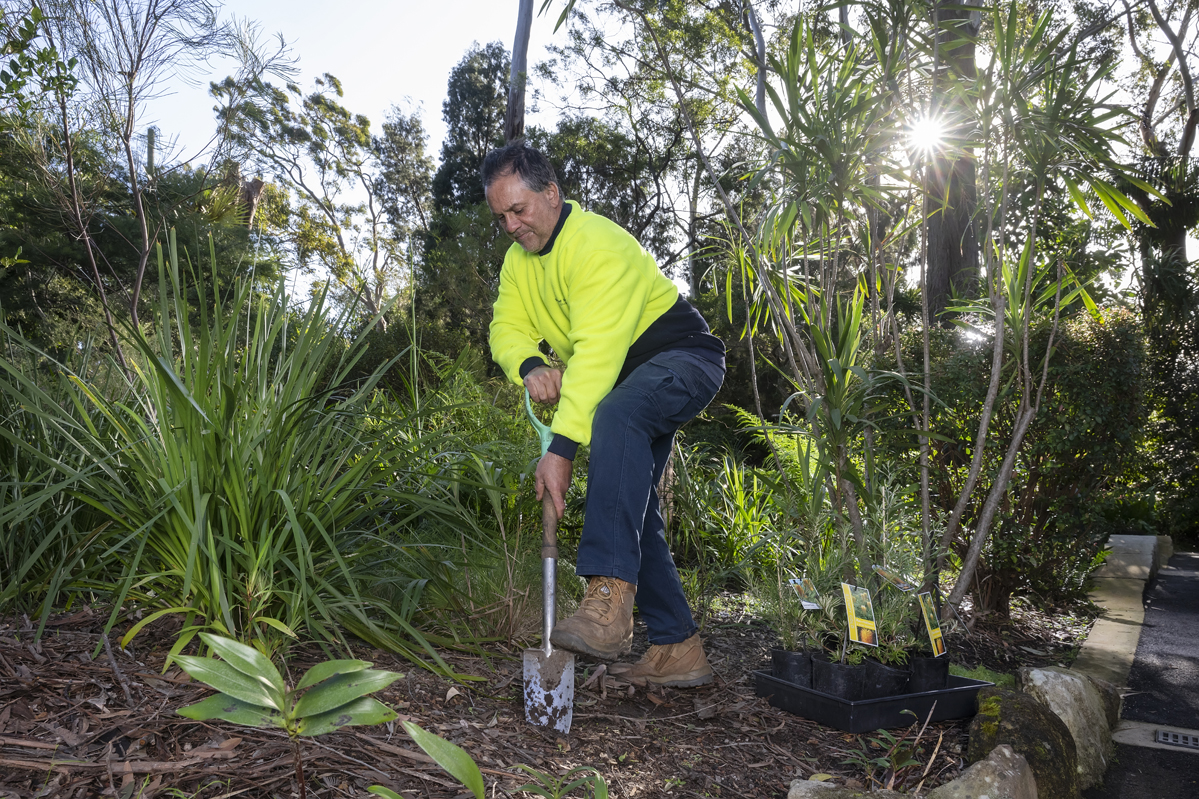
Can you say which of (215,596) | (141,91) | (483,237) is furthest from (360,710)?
(483,237)

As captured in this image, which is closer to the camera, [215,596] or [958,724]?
[215,596]

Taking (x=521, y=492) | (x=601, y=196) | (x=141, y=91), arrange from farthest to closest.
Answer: (x=601, y=196), (x=141, y=91), (x=521, y=492)

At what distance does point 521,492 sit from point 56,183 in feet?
13.9

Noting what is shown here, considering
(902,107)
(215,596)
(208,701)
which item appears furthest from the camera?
(902,107)

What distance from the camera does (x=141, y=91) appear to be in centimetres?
489

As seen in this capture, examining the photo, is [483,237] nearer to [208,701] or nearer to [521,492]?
[521,492]

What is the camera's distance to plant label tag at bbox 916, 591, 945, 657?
7.52 ft

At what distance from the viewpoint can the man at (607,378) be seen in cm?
195

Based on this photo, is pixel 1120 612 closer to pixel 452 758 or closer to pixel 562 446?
pixel 562 446

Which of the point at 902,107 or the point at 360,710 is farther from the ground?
the point at 902,107

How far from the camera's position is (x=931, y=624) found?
2.31 meters

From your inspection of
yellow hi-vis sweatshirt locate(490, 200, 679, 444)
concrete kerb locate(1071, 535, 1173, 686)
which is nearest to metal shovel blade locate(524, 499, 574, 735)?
yellow hi-vis sweatshirt locate(490, 200, 679, 444)

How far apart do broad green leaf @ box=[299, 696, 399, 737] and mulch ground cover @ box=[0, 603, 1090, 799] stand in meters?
0.51

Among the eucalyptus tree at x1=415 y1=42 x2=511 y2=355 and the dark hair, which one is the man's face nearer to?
the dark hair
